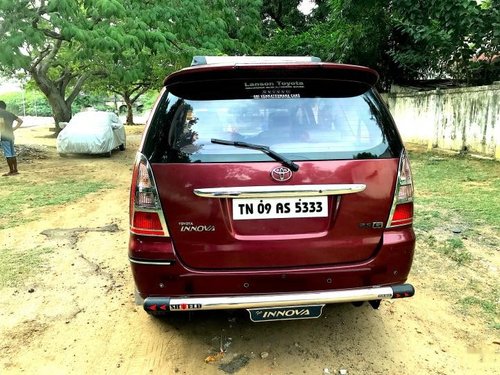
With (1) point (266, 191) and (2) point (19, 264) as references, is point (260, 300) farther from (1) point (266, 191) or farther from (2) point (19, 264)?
(2) point (19, 264)

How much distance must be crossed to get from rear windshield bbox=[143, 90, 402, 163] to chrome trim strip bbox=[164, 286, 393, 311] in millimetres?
736

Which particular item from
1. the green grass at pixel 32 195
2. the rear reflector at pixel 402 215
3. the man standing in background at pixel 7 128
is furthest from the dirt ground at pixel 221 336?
the man standing in background at pixel 7 128

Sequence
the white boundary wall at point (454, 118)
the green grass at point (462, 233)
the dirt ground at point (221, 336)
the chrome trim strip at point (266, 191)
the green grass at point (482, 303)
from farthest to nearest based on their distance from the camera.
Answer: the white boundary wall at point (454, 118)
the green grass at point (462, 233)
the green grass at point (482, 303)
the dirt ground at point (221, 336)
the chrome trim strip at point (266, 191)

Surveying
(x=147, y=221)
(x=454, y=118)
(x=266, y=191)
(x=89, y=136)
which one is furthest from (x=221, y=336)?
(x=89, y=136)

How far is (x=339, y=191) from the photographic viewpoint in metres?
2.41

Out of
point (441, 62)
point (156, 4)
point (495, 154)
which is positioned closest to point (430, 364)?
point (495, 154)

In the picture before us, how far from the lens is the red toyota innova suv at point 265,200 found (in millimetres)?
2383

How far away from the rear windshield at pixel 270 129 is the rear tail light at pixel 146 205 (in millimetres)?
92

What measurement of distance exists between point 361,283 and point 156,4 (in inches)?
396

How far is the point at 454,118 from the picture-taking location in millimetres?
11867

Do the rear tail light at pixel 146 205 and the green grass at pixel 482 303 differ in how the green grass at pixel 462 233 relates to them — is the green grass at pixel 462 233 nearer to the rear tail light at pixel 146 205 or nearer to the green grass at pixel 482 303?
the green grass at pixel 482 303

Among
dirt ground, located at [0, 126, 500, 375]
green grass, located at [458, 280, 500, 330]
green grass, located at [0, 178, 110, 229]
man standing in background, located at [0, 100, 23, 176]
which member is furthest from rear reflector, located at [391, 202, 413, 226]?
man standing in background, located at [0, 100, 23, 176]

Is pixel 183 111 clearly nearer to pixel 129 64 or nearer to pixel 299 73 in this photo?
pixel 299 73

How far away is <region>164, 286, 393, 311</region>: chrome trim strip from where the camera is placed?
7.75 feet
